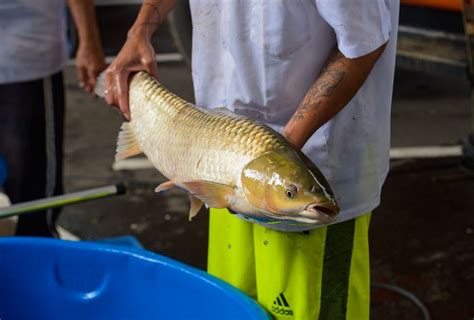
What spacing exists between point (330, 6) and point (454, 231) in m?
2.79

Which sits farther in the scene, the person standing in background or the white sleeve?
the person standing in background

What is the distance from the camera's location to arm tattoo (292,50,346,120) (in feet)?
5.57

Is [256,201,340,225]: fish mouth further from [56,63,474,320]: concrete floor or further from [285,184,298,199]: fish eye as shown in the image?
[56,63,474,320]: concrete floor

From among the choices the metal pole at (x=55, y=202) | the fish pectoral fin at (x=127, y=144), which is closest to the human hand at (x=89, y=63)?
the metal pole at (x=55, y=202)

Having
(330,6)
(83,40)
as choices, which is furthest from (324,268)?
(83,40)

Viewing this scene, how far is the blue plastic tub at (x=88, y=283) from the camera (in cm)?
199

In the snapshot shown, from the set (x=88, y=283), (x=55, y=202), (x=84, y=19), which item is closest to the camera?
(x=88, y=283)

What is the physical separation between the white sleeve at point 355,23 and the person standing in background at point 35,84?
1345mm

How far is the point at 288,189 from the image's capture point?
1481 millimetres

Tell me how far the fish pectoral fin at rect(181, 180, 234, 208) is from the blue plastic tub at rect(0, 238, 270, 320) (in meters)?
0.40

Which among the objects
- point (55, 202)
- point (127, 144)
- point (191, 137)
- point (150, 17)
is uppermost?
point (150, 17)

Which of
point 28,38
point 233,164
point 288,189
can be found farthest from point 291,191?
point 28,38

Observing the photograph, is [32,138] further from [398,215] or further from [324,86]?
[398,215]

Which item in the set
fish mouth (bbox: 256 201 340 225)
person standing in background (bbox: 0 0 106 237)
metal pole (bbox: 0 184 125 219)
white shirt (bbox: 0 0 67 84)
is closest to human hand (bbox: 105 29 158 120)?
metal pole (bbox: 0 184 125 219)
